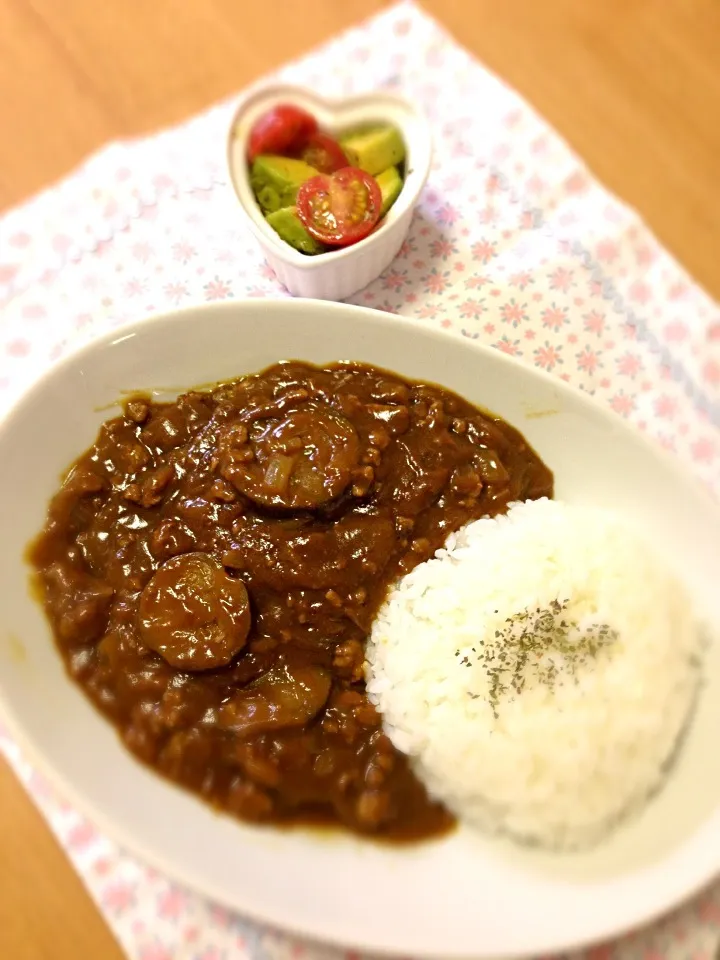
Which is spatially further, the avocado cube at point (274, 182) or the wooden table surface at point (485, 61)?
the wooden table surface at point (485, 61)

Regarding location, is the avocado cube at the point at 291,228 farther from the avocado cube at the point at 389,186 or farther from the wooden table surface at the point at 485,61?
the wooden table surface at the point at 485,61

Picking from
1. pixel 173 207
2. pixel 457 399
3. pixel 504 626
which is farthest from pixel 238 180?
pixel 504 626

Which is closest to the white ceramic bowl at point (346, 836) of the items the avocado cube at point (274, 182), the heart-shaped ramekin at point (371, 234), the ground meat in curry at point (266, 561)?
the ground meat in curry at point (266, 561)

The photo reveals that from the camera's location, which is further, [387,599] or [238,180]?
[238,180]

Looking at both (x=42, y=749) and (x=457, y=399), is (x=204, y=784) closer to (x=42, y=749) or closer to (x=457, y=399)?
(x=42, y=749)

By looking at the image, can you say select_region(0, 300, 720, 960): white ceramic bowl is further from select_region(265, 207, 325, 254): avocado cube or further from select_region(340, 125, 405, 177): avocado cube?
select_region(340, 125, 405, 177): avocado cube

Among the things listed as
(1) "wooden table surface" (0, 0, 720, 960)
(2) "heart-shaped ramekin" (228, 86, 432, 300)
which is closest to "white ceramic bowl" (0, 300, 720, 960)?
(2) "heart-shaped ramekin" (228, 86, 432, 300)

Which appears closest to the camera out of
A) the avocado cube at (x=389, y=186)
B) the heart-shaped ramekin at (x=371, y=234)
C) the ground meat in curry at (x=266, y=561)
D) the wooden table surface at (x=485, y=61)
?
the ground meat in curry at (x=266, y=561)
